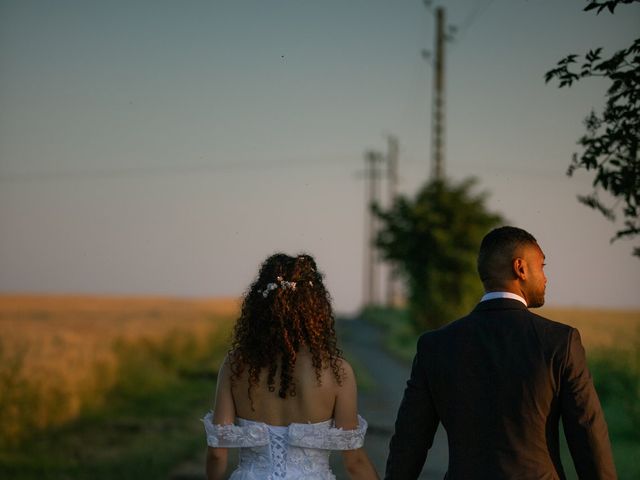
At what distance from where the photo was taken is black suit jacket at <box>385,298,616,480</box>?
457 cm

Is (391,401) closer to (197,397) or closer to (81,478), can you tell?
(197,397)

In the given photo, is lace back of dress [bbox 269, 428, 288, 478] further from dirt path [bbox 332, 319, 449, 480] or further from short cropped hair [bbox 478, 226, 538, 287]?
dirt path [bbox 332, 319, 449, 480]

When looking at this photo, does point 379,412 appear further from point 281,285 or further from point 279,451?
point 281,285

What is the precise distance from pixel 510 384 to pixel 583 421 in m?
0.32

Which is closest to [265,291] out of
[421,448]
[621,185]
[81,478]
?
[421,448]

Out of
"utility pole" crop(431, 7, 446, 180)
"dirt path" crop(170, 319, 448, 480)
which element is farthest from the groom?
"utility pole" crop(431, 7, 446, 180)

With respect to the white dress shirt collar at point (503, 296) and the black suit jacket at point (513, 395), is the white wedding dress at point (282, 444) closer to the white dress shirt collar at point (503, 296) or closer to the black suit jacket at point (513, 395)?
the black suit jacket at point (513, 395)

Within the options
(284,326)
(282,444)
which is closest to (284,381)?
(284,326)

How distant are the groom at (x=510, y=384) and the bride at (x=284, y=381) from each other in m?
0.61

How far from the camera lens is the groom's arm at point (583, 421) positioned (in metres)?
4.54

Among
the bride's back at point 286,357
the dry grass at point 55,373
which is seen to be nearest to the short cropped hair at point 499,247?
the bride's back at point 286,357

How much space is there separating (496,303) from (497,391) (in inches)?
15.4

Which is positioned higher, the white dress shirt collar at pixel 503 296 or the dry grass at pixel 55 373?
the white dress shirt collar at pixel 503 296

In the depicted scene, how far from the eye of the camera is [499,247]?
482cm
